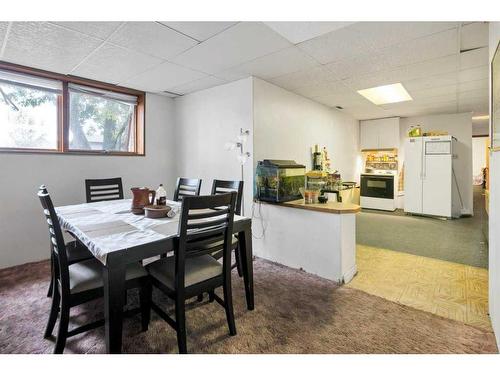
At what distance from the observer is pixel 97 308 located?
211cm

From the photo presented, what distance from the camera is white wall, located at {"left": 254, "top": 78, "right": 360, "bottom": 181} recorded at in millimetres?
3443

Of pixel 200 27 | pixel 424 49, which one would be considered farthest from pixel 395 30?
pixel 200 27

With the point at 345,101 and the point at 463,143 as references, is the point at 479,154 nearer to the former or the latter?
the point at 463,143

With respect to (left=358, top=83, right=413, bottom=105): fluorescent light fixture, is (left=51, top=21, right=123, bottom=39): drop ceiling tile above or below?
below

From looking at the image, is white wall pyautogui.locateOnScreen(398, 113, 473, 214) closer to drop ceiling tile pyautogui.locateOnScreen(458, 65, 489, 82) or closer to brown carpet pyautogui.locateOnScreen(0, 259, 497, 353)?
drop ceiling tile pyautogui.locateOnScreen(458, 65, 489, 82)

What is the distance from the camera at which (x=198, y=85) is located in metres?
3.71

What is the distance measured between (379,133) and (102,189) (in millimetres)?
6219

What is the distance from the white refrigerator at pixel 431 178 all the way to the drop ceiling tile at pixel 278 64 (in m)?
3.96

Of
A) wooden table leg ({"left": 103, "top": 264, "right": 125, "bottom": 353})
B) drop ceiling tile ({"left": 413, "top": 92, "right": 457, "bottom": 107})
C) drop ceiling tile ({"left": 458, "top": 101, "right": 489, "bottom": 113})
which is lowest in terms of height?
wooden table leg ({"left": 103, "top": 264, "right": 125, "bottom": 353})

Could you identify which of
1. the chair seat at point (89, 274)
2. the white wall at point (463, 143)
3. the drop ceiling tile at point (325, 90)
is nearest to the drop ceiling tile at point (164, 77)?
the drop ceiling tile at point (325, 90)

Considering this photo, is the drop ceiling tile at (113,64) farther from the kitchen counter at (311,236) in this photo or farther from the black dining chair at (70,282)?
the kitchen counter at (311,236)

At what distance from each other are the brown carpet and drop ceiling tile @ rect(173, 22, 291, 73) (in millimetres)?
2316

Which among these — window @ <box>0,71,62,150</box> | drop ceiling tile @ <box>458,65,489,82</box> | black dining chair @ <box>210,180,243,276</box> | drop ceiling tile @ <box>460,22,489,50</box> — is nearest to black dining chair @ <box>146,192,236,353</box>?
black dining chair @ <box>210,180,243,276</box>
